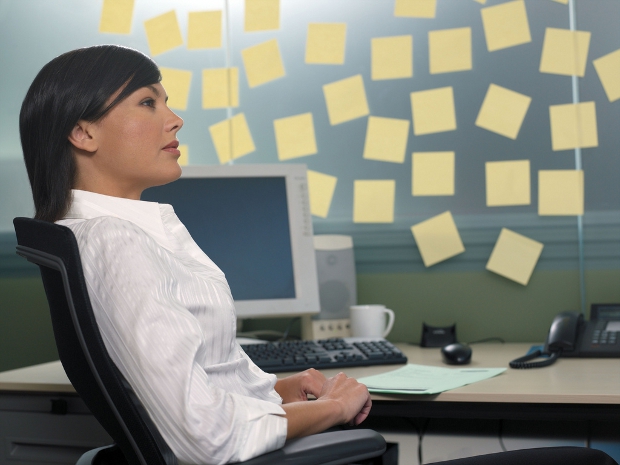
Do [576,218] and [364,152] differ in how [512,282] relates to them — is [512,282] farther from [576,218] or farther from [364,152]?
[364,152]

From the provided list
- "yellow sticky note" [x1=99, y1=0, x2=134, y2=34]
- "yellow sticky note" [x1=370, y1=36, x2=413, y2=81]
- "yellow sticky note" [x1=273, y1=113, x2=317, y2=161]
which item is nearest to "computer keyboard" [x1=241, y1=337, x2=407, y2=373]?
"yellow sticky note" [x1=273, y1=113, x2=317, y2=161]

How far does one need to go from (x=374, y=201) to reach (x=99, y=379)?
1.19m

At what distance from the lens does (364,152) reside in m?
1.83

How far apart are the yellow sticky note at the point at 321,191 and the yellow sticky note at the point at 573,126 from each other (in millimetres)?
572

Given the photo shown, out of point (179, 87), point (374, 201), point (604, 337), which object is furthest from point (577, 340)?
point (179, 87)

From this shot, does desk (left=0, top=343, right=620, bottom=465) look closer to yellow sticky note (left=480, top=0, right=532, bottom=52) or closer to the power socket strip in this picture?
the power socket strip

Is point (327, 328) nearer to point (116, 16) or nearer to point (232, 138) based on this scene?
point (232, 138)

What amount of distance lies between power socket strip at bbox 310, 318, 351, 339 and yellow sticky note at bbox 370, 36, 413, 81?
2.16 ft

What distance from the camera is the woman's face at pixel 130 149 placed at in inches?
35.4

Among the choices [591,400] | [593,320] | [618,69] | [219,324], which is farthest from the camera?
[618,69]

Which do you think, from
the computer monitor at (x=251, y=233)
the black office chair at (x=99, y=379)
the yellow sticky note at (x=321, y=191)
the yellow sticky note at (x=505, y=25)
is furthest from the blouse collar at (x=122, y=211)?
the yellow sticky note at (x=505, y=25)

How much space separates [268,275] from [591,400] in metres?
0.81

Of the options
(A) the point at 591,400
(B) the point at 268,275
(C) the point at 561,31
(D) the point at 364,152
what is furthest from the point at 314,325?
(C) the point at 561,31

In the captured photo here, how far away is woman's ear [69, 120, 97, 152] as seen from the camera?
A: 34.7 inches
